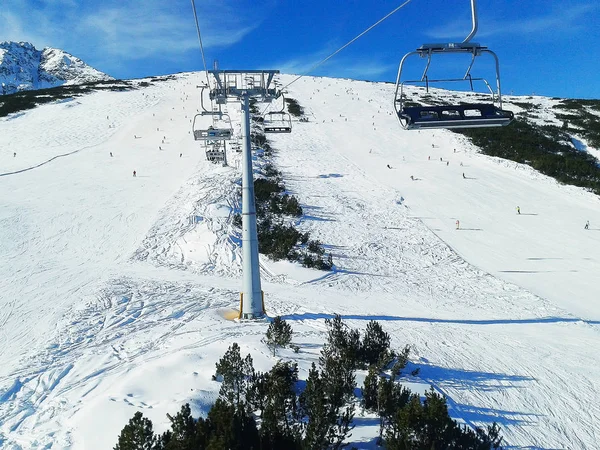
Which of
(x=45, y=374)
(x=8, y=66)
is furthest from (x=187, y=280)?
(x=8, y=66)

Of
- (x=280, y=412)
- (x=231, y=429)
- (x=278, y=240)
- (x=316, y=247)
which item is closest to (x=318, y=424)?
(x=280, y=412)

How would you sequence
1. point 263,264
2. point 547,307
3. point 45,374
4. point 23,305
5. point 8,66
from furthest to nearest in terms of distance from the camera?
point 8,66 → point 263,264 → point 547,307 → point 23,305 → point 45,374

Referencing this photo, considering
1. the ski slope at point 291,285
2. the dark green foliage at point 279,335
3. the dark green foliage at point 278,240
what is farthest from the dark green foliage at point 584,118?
the dark green foliage at point 279,335

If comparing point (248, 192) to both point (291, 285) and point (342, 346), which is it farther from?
point (291, 285)

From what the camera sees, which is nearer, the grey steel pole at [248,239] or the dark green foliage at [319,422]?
the dark green foliage at [319,422]

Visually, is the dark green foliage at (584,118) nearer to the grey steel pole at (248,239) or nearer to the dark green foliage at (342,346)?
the grey steel pole at (248,239)

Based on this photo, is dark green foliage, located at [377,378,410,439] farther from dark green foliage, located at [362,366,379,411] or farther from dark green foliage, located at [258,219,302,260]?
dark green foliage, located at [258,219,302,260]

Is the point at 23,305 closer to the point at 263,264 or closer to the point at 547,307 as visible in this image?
the point at 263,264
